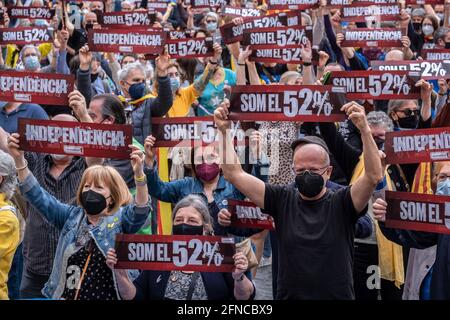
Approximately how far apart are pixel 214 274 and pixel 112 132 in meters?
1.34

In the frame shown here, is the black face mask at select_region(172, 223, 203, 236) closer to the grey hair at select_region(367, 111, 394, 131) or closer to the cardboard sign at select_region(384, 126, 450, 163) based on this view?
the cardboard sign at select_region(384, 126, 450, 163)

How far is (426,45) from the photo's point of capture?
13.4 meters

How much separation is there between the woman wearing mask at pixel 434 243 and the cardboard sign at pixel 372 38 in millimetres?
4540

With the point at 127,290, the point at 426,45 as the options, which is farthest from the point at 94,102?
Result: the point at 426,45

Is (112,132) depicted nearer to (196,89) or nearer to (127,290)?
(127,290)

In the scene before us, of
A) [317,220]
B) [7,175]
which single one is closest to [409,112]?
[317,220]

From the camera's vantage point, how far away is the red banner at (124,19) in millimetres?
11438

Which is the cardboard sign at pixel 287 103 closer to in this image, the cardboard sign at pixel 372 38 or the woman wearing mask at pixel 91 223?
the woman wearing mask at pixel 91 223

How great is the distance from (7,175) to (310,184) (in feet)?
6.26

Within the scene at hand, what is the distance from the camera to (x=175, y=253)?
563 cm

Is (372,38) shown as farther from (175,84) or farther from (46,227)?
(46,227)

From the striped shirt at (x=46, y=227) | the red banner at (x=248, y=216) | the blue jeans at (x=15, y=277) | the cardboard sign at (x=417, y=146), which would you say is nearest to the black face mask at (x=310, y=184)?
the cardboard sign at (x=417, y=146)

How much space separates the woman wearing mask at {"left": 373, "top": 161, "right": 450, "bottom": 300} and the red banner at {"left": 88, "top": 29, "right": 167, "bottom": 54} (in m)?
3.86

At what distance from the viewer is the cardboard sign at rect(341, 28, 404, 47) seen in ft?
35.0
